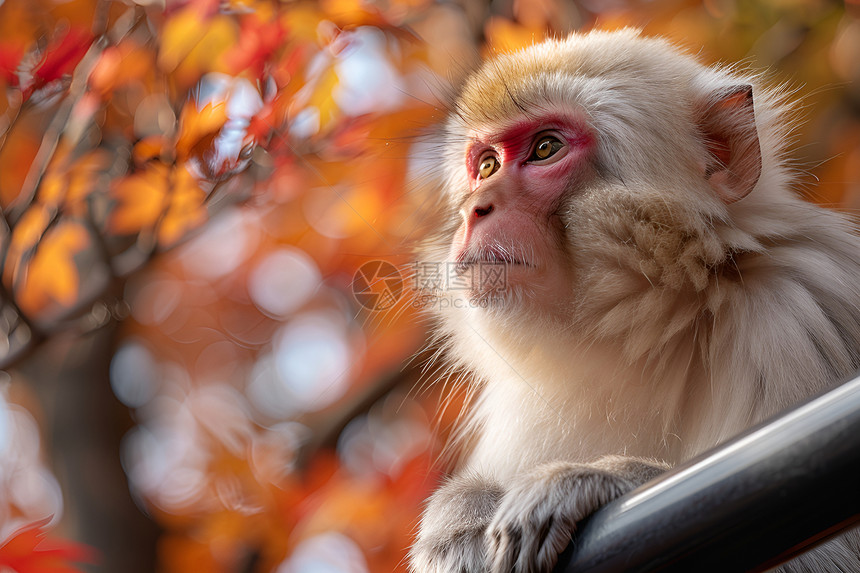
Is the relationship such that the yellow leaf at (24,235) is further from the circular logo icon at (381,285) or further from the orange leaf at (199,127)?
the circular logo icon at (381,285)

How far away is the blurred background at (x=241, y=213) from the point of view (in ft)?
9.22

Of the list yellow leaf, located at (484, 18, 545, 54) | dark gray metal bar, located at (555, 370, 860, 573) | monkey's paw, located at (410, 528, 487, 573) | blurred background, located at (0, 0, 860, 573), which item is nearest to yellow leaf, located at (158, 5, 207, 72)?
blurred background, located at (0, 0, 860, 573)

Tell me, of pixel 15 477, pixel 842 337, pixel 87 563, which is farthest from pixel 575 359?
pixel 15 477

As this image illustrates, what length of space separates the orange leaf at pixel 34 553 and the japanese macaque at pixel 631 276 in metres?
1.69

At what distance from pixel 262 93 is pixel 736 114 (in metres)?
1.72

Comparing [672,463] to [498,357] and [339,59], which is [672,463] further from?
[339,59]

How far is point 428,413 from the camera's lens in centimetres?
431

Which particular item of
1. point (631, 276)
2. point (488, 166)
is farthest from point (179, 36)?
point (631, 276)

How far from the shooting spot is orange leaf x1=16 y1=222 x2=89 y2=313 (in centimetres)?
322

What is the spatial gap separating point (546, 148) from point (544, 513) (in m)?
1.13

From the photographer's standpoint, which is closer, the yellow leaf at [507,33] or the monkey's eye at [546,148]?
the monkey's eye at [546,148]

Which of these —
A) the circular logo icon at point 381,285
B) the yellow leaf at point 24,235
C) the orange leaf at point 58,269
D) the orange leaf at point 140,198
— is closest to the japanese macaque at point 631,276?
the circular logo icon at point 381,285

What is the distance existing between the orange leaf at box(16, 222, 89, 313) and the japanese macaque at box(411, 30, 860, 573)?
186 cm

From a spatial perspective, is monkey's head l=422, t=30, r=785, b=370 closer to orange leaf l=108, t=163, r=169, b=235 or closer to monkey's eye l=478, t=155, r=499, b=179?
monkey's eye l=478, t=155, r=499, b=179
